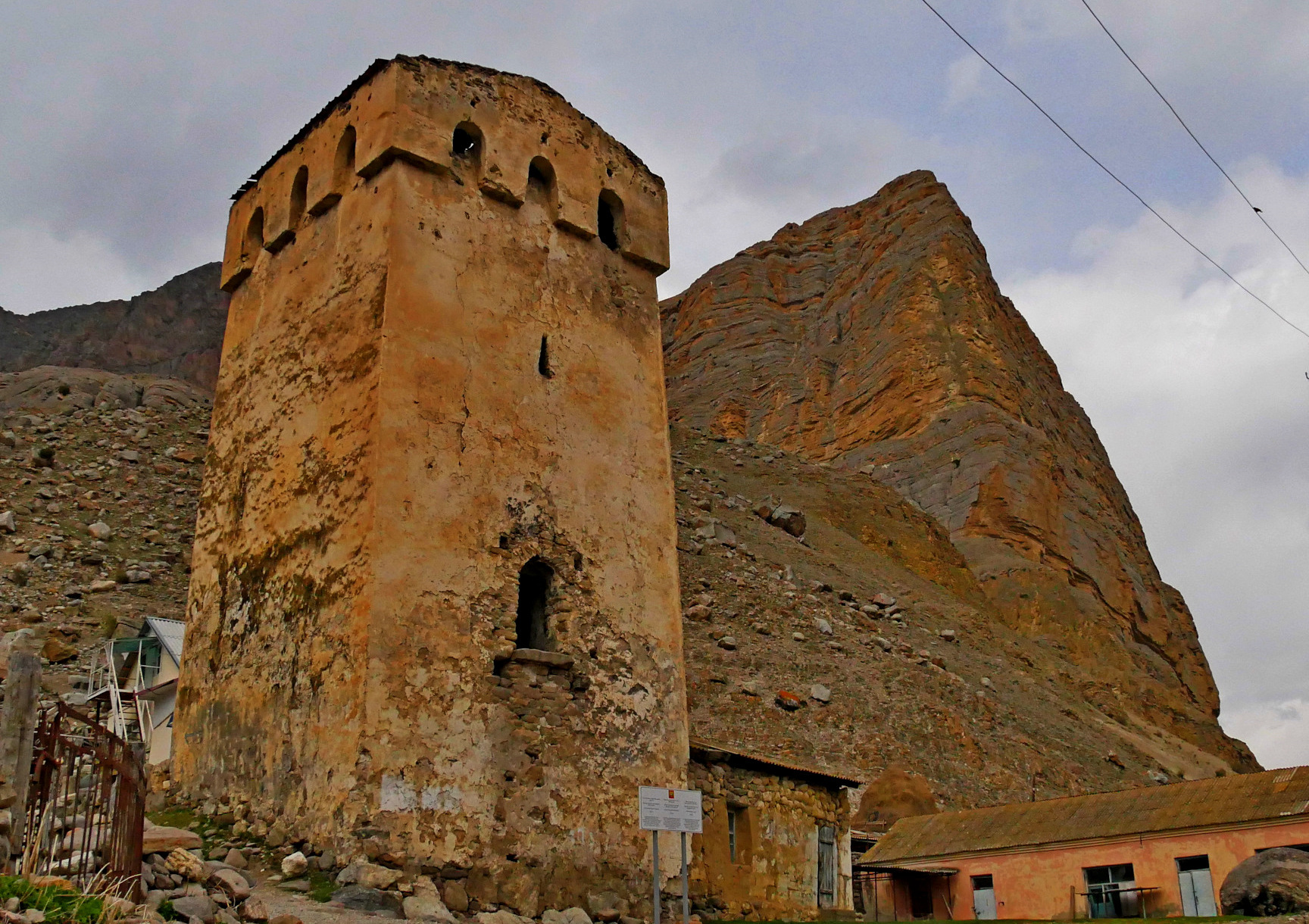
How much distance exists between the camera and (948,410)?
63094 mm

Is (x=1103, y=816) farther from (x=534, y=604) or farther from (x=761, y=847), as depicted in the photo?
(x=534, y=604)

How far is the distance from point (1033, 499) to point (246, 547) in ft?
160

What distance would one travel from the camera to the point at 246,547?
44.4 ft

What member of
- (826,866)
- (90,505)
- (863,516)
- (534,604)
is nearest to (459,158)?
(534,604)

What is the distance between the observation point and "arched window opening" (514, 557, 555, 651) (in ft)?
41.8

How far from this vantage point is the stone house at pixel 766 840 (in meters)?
13.8

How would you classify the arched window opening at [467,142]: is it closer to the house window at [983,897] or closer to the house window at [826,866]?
the house window at [826,866]

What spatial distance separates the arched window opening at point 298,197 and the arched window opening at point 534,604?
5.22 metres

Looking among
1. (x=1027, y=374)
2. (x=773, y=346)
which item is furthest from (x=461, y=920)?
(x=773, y=346)

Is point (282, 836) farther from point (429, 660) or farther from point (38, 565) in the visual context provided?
point (38, 565)

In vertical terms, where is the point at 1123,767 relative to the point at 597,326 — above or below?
below

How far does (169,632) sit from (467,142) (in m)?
Result: 11.7

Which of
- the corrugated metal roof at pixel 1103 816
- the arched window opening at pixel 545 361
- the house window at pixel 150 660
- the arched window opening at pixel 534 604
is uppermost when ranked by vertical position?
the arched window opening at pixel 545 361

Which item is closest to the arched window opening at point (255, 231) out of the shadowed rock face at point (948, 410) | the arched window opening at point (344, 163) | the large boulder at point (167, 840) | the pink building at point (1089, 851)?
the arched window opening at point (344, 163)
